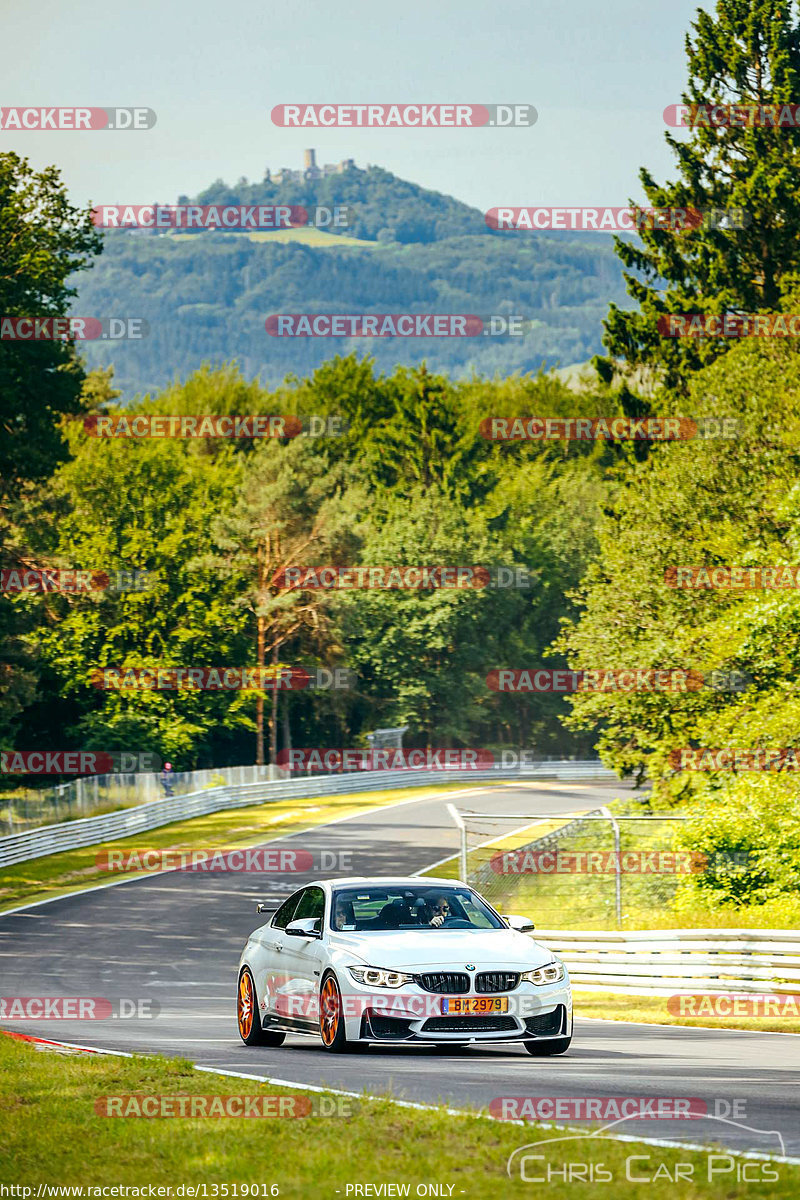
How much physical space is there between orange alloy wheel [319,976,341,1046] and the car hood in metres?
0.31

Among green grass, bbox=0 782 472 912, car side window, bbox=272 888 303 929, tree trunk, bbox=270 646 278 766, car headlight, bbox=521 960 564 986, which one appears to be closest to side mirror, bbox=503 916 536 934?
car headlight, bbox=521 960 564 986

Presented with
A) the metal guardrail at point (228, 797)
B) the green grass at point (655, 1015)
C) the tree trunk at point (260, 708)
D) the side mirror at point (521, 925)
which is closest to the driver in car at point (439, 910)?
the side mirror at point (521, 925)

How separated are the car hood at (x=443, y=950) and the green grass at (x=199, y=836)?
76.1 feet

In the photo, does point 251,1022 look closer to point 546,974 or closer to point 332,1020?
point 332,1020

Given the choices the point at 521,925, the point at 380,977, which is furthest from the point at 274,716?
the point at 380,977

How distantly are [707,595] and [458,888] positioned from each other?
22312 mm

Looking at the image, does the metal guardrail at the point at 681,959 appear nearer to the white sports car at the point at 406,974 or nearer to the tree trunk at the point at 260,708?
the white sports car at the point at 406,974

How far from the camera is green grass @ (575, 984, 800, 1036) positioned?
1678 centimetres

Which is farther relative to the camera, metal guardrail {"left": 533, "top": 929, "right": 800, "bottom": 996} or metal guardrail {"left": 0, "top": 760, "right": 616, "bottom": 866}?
metal guardrail {"left": 0, "top": 760, "right": 616, "bottom": 866}

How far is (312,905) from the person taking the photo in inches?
525

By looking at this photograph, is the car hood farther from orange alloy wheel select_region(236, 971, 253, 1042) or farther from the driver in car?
orange alloy wheel select_region(236, 971, 253, 1042)

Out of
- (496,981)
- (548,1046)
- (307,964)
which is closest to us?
(496,981)

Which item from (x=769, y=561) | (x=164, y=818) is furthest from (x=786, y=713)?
(x=164, y=818)

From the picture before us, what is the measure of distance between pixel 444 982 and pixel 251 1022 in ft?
9.35
